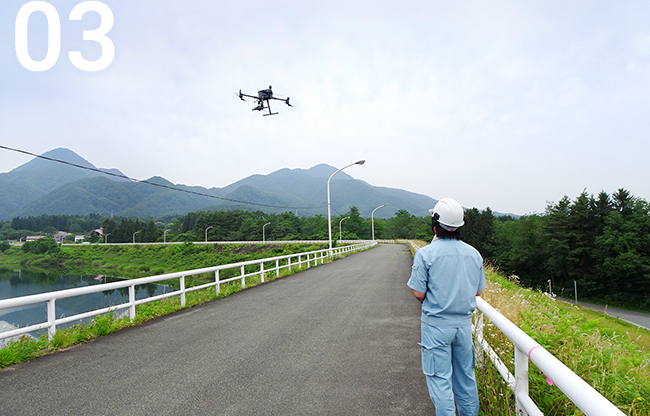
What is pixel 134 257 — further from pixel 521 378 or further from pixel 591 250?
pixel 521 378

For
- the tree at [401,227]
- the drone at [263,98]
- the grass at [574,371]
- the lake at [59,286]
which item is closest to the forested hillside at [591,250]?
the drone at [263,98]

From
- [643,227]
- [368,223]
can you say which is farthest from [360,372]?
[368,223]

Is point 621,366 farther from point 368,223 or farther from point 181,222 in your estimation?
point 181,222

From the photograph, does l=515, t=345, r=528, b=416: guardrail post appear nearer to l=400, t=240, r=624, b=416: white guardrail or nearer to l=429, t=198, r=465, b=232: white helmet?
l=400, t=240, r=624, b=416: white guardrail

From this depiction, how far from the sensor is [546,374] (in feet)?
6.62

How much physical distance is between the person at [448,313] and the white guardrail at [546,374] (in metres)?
0.34

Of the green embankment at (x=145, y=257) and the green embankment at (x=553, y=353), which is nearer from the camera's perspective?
the green embankment at (x=553, y=353)

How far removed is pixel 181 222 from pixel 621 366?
181 m

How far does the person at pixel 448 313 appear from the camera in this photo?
9.29 ft

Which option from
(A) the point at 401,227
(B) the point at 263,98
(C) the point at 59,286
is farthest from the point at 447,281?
(A) the point at 401,227

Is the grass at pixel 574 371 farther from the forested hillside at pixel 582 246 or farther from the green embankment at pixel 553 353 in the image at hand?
the forested hillside at pixel 582 246

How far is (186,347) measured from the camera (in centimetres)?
581

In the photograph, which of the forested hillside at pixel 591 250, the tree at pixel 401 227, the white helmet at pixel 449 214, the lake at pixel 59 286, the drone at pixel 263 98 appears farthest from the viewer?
the tree at pixel 401 227

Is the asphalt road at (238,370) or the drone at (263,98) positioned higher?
the drone at (263,98)
